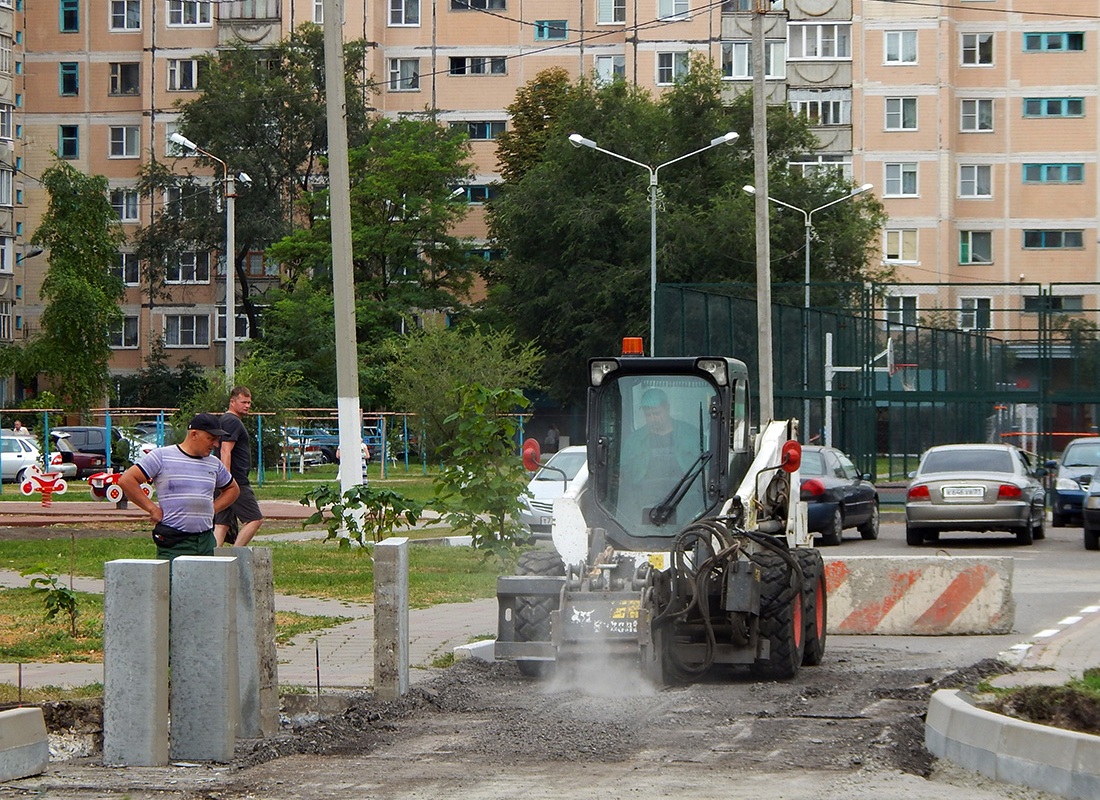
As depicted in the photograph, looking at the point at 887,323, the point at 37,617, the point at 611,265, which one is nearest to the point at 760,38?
the point at 887,323

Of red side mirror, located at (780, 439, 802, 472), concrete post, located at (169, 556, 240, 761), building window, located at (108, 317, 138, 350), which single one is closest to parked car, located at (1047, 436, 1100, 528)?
red side mirror, located at (780, 439, 802, 472)

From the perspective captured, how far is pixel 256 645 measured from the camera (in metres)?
9.58

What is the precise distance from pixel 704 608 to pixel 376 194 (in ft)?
204

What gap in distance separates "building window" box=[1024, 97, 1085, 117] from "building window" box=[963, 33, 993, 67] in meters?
2.39

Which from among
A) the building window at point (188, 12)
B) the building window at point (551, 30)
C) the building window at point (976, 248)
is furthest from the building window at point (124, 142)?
the building window at point (976, 248)

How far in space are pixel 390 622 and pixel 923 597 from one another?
6115 millimetres

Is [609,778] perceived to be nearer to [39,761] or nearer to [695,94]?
[39,761]

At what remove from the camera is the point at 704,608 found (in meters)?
11.4

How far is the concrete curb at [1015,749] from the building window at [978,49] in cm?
6963

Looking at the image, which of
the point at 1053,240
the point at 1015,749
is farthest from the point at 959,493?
the point at 1053,240

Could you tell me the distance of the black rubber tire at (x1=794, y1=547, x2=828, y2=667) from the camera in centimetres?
1248

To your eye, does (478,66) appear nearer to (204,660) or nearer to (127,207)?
(127,207)

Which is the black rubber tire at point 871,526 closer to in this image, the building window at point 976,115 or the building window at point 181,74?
the building window at point 976,115

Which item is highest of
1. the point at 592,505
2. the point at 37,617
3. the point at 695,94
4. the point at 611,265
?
the point at 695,94
